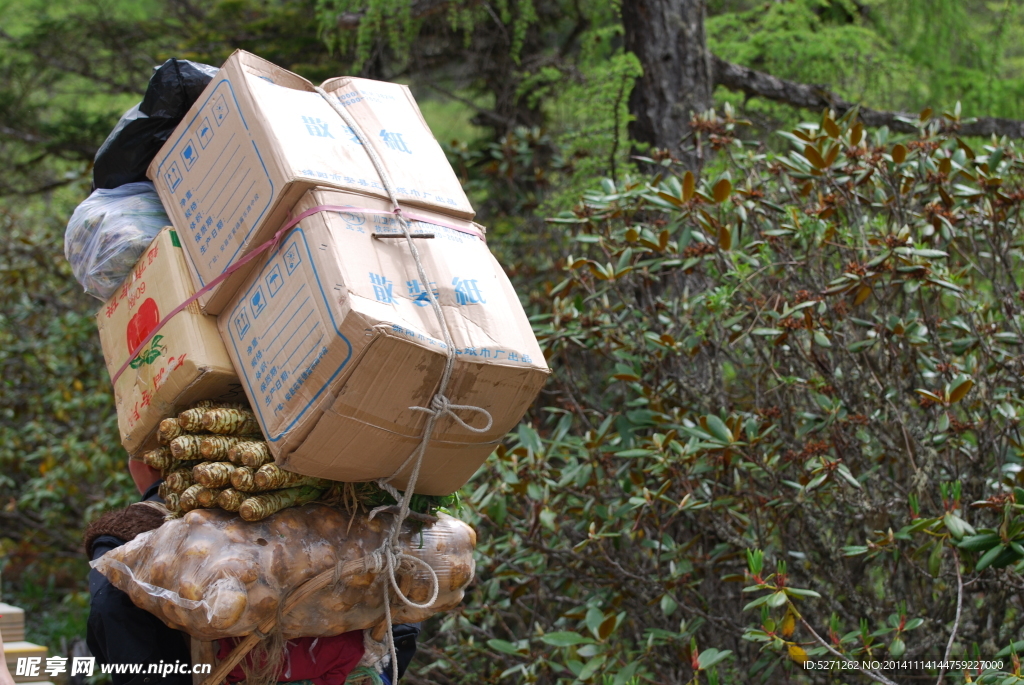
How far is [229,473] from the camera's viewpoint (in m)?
1.91

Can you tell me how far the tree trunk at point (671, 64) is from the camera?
4.62m

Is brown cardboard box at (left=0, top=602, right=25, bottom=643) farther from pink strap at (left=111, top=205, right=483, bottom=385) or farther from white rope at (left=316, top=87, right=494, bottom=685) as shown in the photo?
white rope at (left=316, top=87, right=494, bottom=685)

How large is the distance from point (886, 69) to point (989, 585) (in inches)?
151

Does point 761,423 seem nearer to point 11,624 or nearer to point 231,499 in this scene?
point 231,499

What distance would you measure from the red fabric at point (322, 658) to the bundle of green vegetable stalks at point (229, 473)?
0.40 metres

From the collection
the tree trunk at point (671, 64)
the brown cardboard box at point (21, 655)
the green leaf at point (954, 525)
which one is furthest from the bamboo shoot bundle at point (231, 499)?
the tree trunk at point (671, 64)

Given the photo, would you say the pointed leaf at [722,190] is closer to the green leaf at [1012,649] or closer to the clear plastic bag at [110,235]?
the green leaf at [1012,649]

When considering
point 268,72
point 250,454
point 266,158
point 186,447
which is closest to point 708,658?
point 250,454

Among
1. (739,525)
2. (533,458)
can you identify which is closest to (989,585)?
(739,525)

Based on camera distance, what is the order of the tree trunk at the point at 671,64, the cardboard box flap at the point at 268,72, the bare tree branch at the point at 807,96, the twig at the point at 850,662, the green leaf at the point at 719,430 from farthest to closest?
the bare tree branch at the point at 807,96 → the tree trunk at the point at 671,64 → the green leaf at the point at 719,430 → the twig at the point at 850,662 → the cardboard box flap at the point at 268,72

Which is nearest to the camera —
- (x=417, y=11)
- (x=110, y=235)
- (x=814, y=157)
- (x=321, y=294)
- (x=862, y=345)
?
(x=321, y=294)

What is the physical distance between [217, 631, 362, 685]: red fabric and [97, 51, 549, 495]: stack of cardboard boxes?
1.55 ft

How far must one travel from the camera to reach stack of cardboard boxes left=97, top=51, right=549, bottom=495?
1.79 metres

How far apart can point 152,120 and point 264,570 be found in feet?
4.48
